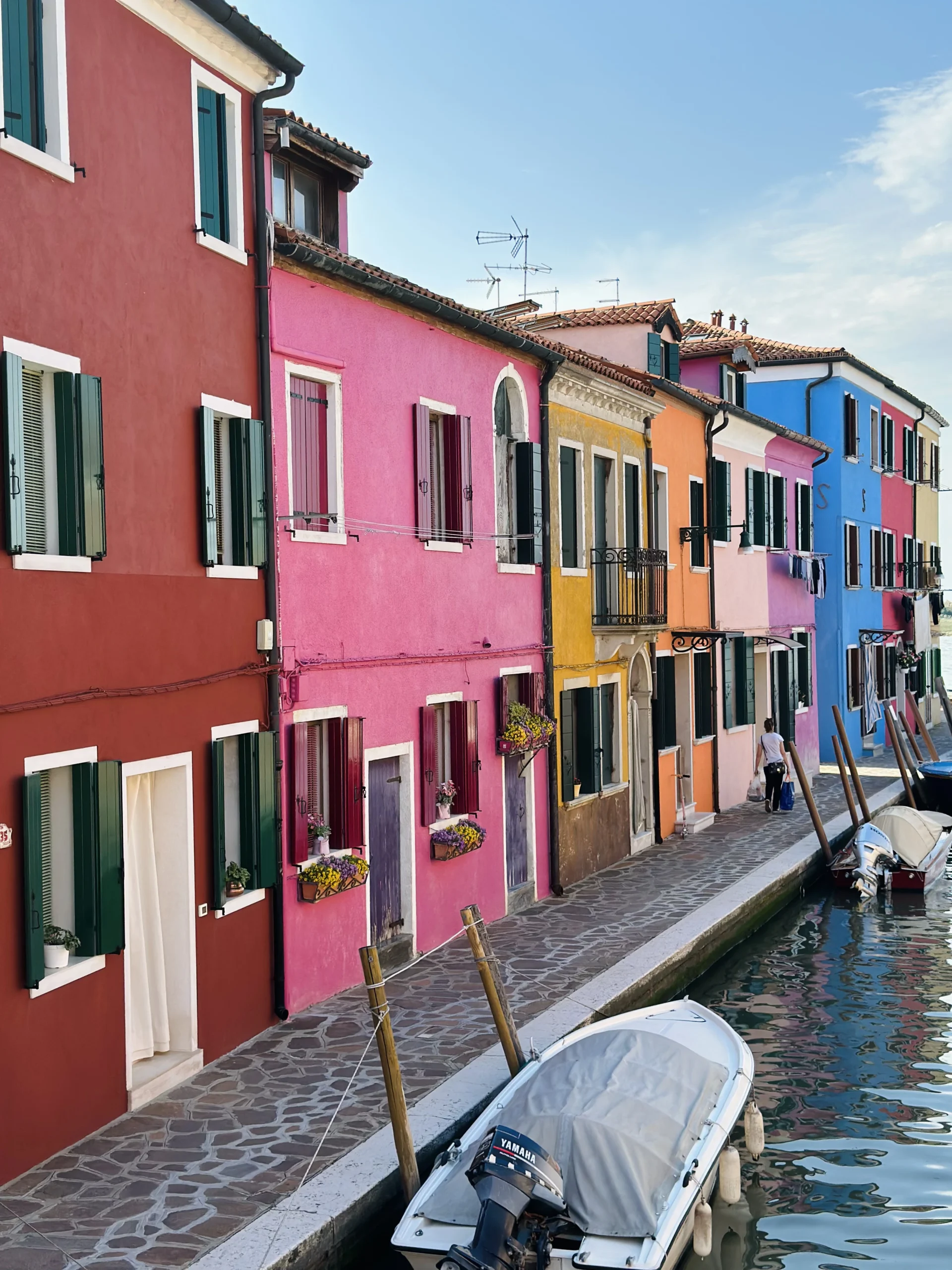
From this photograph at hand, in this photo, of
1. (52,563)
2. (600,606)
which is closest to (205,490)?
(52,563)

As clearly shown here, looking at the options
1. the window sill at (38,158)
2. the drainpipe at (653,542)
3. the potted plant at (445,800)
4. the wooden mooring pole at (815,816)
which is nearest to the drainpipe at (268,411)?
the window sill at (38,158)

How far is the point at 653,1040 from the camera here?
353 inches

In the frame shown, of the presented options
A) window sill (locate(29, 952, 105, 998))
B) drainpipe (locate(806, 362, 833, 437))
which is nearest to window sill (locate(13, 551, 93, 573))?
window sill (locate(29, 952, 105, 998))

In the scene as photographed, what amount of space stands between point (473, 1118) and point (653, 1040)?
128cm

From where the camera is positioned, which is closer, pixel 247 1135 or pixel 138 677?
pixel 247 1135

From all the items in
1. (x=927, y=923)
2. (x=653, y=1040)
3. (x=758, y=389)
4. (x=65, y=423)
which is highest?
(x=758, y=389)

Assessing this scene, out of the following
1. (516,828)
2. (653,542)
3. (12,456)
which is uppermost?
(653,542)

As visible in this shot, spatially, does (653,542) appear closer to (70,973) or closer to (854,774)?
(854,774)

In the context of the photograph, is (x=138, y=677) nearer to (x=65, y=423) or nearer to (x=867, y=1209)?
(x=65, y=423)

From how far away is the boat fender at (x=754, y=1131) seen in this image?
9555 millimetres

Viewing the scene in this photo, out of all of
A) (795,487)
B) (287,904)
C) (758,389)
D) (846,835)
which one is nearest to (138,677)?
(287,904)

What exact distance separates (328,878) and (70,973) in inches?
127

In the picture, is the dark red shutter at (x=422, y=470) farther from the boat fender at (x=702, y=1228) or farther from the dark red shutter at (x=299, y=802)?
the boat fender at (x=702, y=1228)

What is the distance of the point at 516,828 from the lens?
1597 centimetres
